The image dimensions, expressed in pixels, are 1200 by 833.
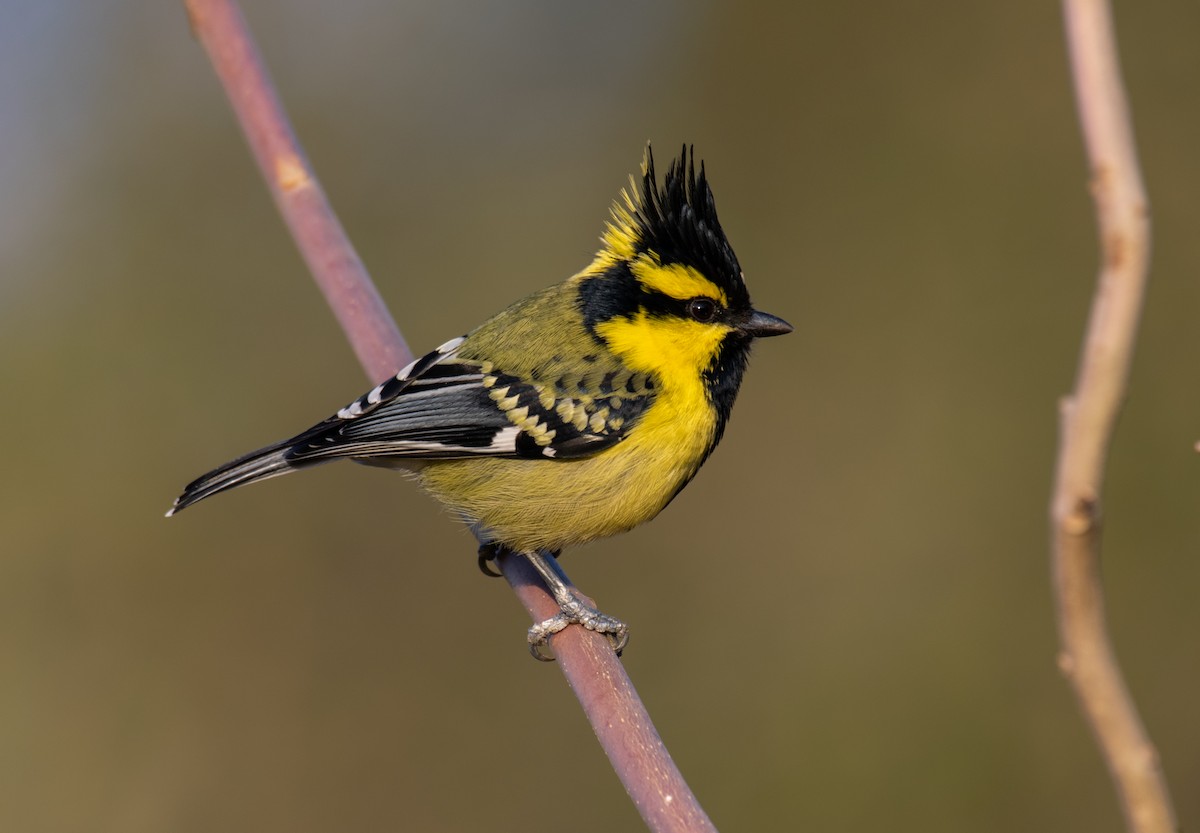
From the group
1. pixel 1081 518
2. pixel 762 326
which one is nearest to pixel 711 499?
pixel 762 326

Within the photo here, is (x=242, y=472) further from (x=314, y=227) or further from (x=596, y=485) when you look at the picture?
(x=596, y=485)

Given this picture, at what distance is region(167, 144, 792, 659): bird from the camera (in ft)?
10.8

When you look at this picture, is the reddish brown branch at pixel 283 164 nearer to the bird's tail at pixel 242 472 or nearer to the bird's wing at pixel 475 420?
the bird's wing at pixel 475 420

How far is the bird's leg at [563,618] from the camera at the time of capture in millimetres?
2918

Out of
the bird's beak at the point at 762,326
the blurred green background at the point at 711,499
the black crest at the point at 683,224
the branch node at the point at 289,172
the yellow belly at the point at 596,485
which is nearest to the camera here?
the branch node at the point at 289,172

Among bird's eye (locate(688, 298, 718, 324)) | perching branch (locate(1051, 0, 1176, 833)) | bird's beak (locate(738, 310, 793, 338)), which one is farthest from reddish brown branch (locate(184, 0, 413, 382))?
perching branch (locate(1051, 0, 1176, 833))

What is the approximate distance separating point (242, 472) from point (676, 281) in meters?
1.37

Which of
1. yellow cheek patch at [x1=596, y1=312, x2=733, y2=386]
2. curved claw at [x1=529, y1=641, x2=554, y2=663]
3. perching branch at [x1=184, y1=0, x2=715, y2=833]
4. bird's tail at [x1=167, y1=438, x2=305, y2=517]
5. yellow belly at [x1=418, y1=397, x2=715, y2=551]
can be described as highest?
perching branch at [x1=184, y1=0, x2=715, y2=833]

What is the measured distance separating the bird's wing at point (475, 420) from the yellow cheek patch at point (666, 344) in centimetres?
6

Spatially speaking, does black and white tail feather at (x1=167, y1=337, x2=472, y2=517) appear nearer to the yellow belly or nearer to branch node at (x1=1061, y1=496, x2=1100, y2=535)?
the yellow belly

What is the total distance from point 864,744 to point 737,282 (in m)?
2.75

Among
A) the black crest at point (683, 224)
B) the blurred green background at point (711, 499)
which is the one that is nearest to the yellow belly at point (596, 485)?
the black crest at point (683, 224)

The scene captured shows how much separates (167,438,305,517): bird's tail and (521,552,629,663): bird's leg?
2.43ft

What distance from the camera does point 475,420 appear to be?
339 cm
